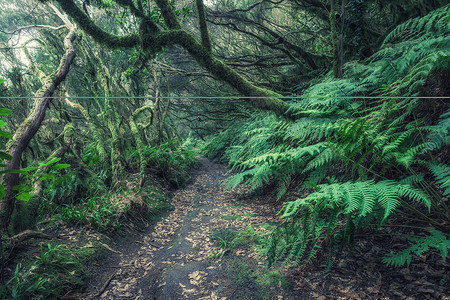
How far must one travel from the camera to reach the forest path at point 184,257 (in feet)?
8.36

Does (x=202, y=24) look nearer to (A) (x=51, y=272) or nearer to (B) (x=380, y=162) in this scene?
(B) (x=380, y=162)

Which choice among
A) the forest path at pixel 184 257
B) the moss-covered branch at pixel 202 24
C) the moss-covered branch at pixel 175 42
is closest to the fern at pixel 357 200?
the forest path at pixel 184 257

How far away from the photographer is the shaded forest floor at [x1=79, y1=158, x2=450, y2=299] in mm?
1963

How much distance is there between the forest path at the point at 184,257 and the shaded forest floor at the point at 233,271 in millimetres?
12

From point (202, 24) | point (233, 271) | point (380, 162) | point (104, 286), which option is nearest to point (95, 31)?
point (202, 24)

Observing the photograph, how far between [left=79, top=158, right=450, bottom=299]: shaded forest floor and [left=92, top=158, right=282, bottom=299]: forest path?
1 cm

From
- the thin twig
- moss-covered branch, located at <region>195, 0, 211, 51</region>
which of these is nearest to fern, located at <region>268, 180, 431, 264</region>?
the thin twig

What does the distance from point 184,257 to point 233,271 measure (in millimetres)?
902

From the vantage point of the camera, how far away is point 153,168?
22.0 ft

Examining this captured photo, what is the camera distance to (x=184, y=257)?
3.24 m

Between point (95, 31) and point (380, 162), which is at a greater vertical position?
point (95, 31)

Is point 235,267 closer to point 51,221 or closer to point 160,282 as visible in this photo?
point 160,282

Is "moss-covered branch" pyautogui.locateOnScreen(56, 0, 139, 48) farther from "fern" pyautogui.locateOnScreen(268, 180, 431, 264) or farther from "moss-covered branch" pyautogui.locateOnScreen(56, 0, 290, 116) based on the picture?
"fern" pyautogui.locateOnScreen(268, 180, 431, 264)

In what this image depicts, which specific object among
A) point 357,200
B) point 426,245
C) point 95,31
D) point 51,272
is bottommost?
point 426,245
